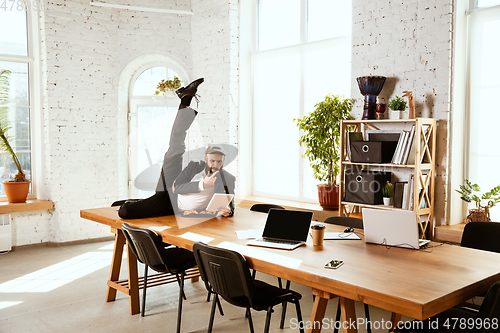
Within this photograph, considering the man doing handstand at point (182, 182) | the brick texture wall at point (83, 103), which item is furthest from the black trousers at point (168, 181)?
the brick texture wall at point (83, 103)

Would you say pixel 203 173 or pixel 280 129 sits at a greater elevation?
pixel 280 129

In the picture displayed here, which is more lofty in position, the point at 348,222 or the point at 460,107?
the point at 460,107

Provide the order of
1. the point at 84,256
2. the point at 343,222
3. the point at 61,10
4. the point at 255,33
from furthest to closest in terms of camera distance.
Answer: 1. the point at 255,33
2. the point at 61,10
3. the point at 84,256
4. the point at 343,222

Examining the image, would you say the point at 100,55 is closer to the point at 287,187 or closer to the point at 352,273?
the point at 287,187

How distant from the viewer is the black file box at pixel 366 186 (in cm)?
467

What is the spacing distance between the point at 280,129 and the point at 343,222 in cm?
297

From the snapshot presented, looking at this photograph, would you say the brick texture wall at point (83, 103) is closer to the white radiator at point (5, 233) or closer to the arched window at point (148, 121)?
the white radiator at point (5, 233)

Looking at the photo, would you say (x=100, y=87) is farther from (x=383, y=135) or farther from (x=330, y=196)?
(x=383, y=135)

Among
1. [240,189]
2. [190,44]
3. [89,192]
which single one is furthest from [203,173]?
[190,44]

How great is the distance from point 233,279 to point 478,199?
268cm

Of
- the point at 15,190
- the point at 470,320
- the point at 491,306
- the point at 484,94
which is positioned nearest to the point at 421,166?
the point at 484,94

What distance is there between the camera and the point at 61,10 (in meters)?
6.43

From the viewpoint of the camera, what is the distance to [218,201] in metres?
4.08

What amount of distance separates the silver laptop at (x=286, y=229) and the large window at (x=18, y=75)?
15.6 ft
